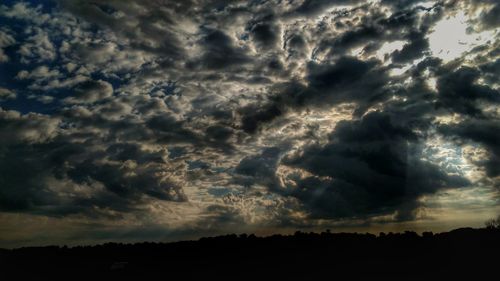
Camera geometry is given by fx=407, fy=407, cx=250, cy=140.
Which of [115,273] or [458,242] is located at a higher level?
[458,242]

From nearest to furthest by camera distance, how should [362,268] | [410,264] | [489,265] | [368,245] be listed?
[489,265], [410,264], [362,268], [368,245]

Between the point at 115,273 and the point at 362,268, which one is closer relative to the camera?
the point at 362,268

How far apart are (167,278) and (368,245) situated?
9738 centimetres

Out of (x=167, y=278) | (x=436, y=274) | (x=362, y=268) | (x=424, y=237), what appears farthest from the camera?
(x=424, y=237)

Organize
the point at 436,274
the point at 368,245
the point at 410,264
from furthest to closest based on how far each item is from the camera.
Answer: the point at 368,245 → the point at 410,264 → the point at 436,274

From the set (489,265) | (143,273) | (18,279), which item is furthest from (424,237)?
(18,279)

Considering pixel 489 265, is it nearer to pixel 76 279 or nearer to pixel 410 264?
pixel 410 264

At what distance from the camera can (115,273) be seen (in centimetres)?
16788

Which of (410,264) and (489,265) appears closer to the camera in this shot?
(489,265)

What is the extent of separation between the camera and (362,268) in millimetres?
154500

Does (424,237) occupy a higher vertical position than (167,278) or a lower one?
higher

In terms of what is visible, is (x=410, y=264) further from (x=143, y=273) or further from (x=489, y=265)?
(x=143, y=273)

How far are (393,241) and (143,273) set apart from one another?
114461 mm

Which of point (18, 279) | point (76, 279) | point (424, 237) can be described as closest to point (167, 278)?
point (76, 279)
